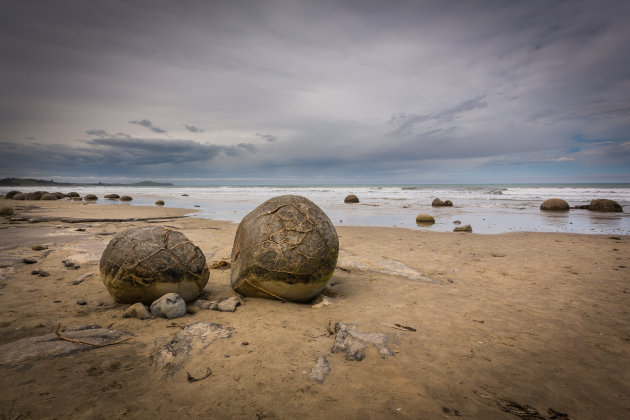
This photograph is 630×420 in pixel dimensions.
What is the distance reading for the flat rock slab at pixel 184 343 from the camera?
298 centimetres

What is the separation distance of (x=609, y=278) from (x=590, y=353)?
13.5 feet

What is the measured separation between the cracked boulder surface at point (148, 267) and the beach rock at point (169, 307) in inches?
9.6

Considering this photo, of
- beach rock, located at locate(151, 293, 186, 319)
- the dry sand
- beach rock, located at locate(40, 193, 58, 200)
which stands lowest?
the dry sand

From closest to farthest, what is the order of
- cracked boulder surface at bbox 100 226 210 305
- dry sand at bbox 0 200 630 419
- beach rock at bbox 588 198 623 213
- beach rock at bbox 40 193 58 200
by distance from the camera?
1. dry sand at bbox 0 200 630 419
2. cracked boulder surface at bbox 100 226 210 305
3. beach rock at bbox 588 198 623 213
4. beach rock at bbox 40 193 58 200

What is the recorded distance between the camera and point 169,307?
4094 millimetres

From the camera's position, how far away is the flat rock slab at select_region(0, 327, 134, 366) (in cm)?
279

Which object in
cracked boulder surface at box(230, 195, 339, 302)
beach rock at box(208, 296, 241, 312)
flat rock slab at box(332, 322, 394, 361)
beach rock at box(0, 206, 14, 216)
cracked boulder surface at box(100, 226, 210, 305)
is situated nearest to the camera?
flat rock slab at box(332, 322, 394, 361)

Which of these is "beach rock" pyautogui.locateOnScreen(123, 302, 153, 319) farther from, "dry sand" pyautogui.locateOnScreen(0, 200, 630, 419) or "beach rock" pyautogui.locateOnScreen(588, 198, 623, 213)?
"beach rock" pyautogui.locateOnScreen(588, 198, 623, 213)

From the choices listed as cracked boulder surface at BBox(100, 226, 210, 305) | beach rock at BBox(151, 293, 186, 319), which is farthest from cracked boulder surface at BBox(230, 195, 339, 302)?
beach rock at BBox(151, 293, 186, 319)

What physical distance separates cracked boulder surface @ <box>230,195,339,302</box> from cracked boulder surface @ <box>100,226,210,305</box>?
0.81 meters

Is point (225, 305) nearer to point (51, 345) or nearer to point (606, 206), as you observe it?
point (51, 345)

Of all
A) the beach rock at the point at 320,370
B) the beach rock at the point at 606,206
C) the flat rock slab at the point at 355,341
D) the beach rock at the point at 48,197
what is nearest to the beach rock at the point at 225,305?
the flat rock slab at the point at 355,341

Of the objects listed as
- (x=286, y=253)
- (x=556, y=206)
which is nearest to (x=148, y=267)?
(x=286, y=253)

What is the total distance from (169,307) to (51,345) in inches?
49.9
